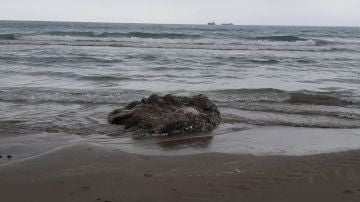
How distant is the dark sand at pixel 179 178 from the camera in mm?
4547

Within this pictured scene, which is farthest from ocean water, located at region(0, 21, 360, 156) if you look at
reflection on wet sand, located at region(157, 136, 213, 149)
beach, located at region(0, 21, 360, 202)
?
reflection on wet sand, located at region(157, 136, 213, 149)

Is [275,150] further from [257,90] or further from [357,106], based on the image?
[257,90]

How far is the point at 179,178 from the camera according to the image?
5.04m

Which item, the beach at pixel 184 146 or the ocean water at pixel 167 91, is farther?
the ocean water at pixel 167 91

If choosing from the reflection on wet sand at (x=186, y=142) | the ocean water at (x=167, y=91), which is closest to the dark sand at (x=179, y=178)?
the reflection on wet sand at (x=186, y=142)

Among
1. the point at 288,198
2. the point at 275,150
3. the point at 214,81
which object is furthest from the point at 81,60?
the point at 288,198

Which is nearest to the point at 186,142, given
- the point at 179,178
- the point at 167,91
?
the point at 179,178

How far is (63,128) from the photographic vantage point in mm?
7695

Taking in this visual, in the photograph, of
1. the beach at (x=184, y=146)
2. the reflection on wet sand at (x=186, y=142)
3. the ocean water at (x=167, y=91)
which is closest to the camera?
the beach at (x=184, y=146)

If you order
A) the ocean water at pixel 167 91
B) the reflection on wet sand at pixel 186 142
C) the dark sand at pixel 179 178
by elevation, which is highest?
the dark sand at pixel 179 178

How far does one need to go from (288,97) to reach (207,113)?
360cm

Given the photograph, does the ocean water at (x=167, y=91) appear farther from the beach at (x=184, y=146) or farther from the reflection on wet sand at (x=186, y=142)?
the reflection on wet sand at (x=186, y=142)

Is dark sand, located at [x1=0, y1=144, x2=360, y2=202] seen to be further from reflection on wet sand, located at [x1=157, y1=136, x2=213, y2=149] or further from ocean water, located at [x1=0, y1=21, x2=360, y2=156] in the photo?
ocean water, located at [x1=0, y1=21, x2=360, y2=156]

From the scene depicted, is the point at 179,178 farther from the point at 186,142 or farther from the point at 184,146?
the point at 186,142
